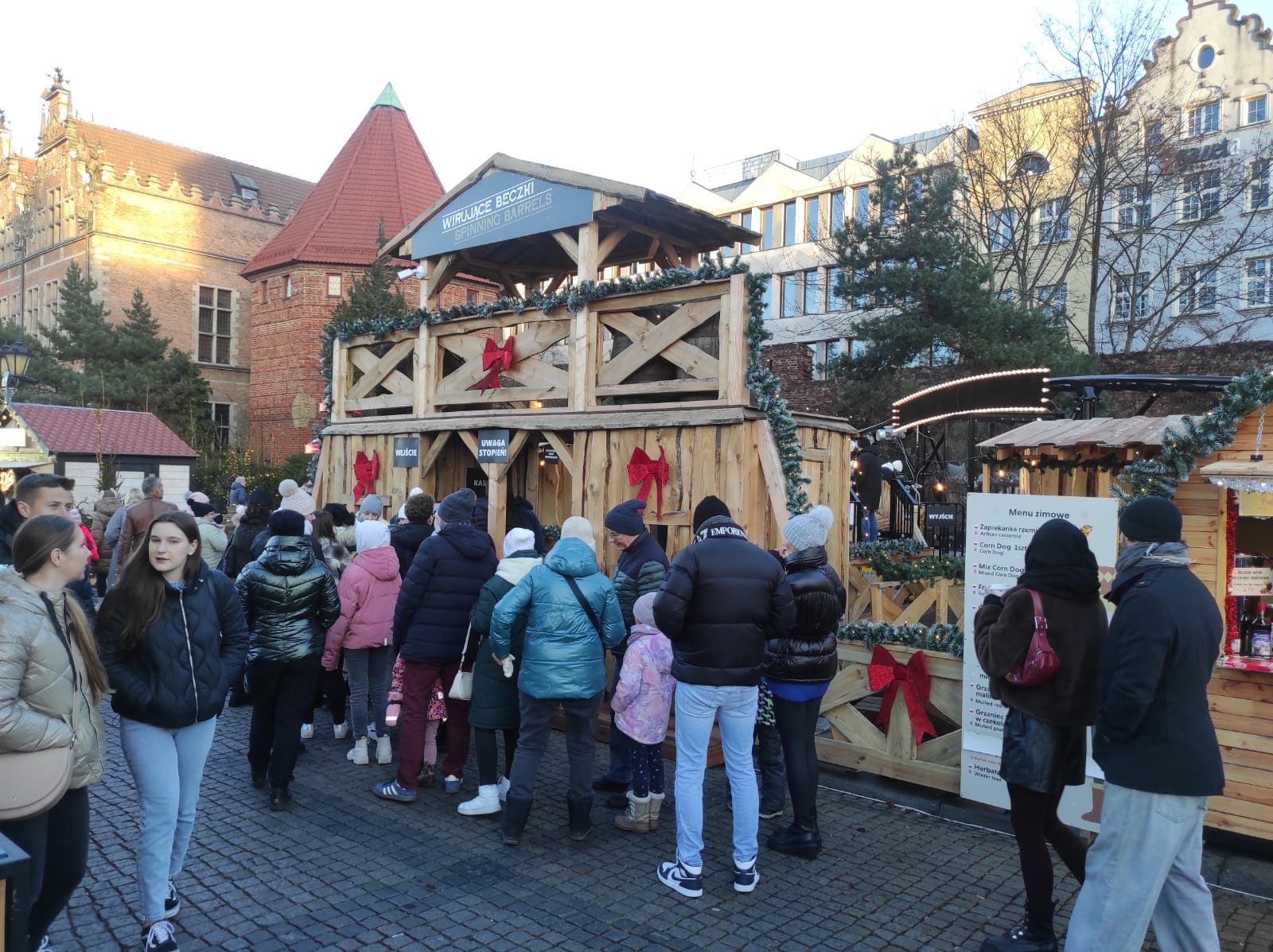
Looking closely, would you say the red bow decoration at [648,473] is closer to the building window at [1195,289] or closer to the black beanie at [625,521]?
the black beanie at [625,521]

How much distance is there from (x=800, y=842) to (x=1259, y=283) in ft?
93.2

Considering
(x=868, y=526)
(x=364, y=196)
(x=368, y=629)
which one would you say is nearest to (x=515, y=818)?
(x=368, y=629)

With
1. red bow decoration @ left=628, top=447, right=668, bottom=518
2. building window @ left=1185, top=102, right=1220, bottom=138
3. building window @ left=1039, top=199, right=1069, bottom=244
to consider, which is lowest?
red bow decoration @ left=628, top=447, right=668, bottom=518

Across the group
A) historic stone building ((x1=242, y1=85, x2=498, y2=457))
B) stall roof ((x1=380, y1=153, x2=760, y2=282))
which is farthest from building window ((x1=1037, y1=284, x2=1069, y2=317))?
historic stone building ((x1=242, y1=85, x2=498, y2=457))

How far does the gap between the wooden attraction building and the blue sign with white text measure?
20 mm

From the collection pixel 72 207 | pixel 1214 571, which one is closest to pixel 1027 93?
pixel 1214 571

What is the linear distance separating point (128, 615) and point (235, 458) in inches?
1057

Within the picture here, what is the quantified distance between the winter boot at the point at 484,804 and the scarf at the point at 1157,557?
383 cm

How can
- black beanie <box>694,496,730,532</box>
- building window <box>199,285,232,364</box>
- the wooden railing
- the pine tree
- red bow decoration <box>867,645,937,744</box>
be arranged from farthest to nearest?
building window <box>199,285,232,364</box>
the pine tree
the wooden railing
red bow decoration <box>867,645,937,744</box>
black beanie <box>694,496,730,532</box>

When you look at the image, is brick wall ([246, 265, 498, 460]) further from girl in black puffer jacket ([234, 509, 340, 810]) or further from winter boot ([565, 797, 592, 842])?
winter boot ([565, 797, 592, 842])

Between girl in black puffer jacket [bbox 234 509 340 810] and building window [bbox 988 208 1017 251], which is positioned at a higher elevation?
building window [bbox 988 208 1017 251]

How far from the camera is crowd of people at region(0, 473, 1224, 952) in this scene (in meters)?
3.39

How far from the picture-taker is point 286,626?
548 centimetres

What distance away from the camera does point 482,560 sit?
595cm
